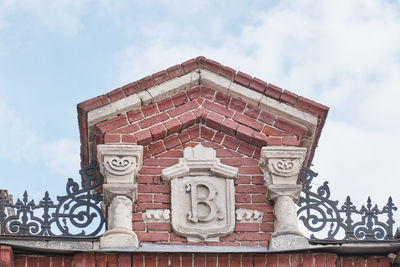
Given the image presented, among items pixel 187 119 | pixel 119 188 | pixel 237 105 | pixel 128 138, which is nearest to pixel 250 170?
pixel 237 105

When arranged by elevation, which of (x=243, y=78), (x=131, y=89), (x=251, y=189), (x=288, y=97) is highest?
(x=243, y=78)

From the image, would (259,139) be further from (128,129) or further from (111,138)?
(111,138)

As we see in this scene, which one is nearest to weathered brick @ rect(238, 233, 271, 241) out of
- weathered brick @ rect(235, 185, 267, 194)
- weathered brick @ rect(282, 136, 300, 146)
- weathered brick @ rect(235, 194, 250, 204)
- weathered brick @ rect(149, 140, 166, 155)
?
weathered brick @ rect(235, 194, 250, 204)

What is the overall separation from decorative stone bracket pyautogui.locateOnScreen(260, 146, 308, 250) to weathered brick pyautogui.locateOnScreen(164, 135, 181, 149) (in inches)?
37.4

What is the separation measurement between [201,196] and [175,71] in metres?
1.52

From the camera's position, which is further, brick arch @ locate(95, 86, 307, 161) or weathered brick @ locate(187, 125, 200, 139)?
weathered brick @ locate(187, 125, 200, 139)

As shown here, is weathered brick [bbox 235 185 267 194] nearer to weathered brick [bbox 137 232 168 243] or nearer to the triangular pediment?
the triangular pediment

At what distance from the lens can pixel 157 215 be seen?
14.3 meters

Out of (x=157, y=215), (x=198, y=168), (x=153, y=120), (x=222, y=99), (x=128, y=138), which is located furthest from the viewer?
(x=222, y=99)

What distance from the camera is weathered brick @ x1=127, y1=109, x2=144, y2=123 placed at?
49.0 feet

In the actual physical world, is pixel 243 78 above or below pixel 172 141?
above

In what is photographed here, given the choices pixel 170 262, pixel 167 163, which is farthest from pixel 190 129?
pixel 170 262

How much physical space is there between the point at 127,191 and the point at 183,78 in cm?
157

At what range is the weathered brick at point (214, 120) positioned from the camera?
1502 centimetres
